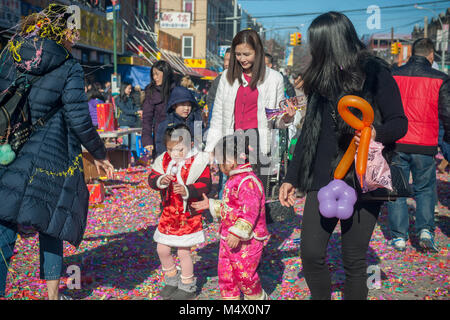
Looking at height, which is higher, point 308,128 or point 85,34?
point 85,34

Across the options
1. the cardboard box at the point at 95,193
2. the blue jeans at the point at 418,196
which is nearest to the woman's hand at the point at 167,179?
the blue jeans at the point at 418,196

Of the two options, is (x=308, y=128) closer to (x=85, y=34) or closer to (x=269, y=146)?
(x=269, y=146)

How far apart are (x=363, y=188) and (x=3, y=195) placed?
2.29 meters

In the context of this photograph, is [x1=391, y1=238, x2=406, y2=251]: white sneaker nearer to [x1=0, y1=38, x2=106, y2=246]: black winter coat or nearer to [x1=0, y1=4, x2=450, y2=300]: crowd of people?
[x1=0, y1=4, x2=450, y2=300]: crowd of people

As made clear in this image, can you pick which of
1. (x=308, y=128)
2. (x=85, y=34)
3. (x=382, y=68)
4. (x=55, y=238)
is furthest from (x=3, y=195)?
(x=85, y=34)

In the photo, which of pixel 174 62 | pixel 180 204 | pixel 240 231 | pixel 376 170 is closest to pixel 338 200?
pixel 376 170

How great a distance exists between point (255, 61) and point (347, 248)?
2.27m

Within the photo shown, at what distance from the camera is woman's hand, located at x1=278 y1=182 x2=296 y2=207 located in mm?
2826

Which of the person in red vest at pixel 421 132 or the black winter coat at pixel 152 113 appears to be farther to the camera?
the black winter coat at pixel 152 113

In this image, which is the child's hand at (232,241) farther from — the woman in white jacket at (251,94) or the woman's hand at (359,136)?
the woman in white jacket at (251,94)

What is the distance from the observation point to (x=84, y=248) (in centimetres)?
479

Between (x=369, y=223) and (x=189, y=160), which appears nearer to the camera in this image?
(x=369, y=223)

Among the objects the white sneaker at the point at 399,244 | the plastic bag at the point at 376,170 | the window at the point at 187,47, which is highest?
the window at the point at 187,47

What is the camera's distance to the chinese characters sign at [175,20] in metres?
32.2
